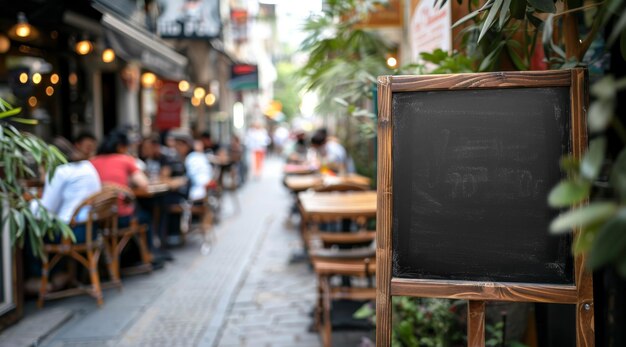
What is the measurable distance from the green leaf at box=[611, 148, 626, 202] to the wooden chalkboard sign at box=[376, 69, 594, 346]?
1054 millimetres

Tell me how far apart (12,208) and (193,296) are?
133 inches

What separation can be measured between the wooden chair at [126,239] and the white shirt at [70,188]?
0.81 feet

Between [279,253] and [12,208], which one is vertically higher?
[12,208]

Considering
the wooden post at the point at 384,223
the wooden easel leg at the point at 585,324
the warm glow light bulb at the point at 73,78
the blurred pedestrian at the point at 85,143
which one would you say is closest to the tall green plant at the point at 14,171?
the wooden post at the point at 384,223

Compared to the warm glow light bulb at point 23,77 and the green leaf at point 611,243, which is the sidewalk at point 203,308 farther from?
the green leaf at point 611,243

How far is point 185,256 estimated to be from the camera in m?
8.60

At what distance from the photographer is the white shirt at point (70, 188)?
5.75m

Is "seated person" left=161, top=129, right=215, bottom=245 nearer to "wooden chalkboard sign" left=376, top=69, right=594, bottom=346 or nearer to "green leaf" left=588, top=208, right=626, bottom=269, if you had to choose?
"wooden chalkboard sign" left=376, top=69, right=594, bottom=346

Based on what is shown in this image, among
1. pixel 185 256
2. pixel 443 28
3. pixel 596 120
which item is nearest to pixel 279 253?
pixel 185 256

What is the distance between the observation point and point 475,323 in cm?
230

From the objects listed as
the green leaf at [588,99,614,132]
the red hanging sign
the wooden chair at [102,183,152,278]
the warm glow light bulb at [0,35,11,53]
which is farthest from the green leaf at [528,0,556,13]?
the red hanging sign

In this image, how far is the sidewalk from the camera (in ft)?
16.6

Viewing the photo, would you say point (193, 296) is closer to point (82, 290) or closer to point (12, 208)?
point (82, 290)

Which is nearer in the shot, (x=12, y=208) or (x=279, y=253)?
(x=12, y=208)
